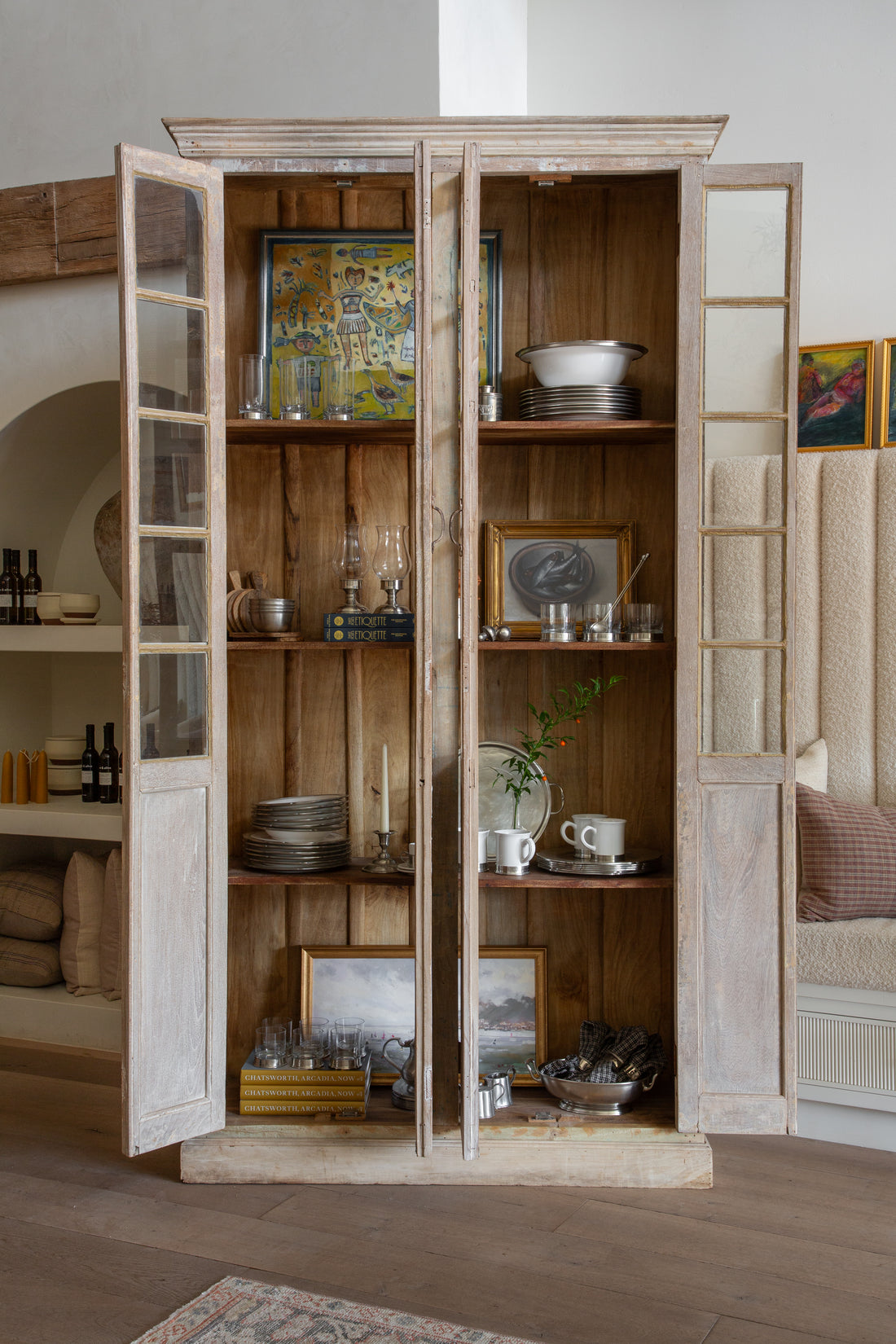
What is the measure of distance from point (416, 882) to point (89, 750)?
1.75 meters

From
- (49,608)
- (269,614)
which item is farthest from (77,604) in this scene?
(269,614)

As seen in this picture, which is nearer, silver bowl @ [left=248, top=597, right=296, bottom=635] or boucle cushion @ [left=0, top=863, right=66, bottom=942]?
silver bowl @ [left=248, top=597, right=296, bottom=635]

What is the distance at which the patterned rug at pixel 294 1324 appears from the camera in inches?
82.8

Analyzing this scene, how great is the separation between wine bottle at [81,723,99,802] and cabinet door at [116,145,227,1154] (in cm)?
133

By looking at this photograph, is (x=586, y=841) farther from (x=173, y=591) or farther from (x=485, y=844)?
(x=173, y=591)

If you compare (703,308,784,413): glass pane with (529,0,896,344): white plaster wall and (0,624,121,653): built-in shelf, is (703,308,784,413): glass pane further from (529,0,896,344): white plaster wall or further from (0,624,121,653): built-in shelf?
(0,624,121,653): built-in shelf

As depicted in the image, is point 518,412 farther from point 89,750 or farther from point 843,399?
point 89,750

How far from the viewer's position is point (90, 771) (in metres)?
3.94

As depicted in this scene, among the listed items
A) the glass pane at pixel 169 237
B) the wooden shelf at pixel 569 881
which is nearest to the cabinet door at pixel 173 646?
the glass pane at pixel 169 237

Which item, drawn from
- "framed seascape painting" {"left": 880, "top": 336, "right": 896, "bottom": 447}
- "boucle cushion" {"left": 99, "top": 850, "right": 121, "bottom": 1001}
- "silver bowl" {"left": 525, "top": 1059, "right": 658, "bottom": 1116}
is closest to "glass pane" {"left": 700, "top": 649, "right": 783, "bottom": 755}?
"silver bowl" {"left": 525, "top": 1059, "right": 658, "bottom": 1116}

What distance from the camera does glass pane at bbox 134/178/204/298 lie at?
102 inches

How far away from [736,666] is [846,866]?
2.41 feet

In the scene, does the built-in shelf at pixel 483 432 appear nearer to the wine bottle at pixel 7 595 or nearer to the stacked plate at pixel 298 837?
the stacked plate at pixel 298 837

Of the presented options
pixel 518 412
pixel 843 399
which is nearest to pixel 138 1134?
pixel 518 412
